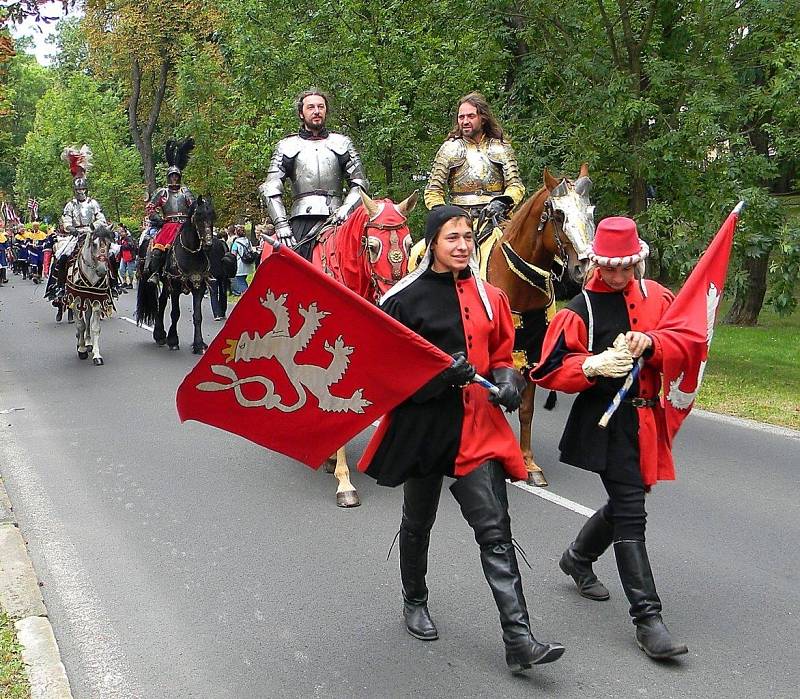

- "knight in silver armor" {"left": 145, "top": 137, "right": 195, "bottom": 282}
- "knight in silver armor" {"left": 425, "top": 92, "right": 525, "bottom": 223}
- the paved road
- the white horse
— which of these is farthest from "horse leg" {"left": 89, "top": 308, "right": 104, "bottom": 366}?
"knight in silver armor" {"left": 425, "top": 92, "right": 525, "bottom": 223}

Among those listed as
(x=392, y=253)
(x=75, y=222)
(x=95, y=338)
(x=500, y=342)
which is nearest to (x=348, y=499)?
(x=392, y=253)

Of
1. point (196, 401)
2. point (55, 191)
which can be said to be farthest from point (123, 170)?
point (196, 401)

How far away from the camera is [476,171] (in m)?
8.90

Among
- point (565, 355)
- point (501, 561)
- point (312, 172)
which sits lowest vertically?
point (501, 561)

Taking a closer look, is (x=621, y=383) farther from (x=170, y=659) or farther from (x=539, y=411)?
(x=539, y=411)

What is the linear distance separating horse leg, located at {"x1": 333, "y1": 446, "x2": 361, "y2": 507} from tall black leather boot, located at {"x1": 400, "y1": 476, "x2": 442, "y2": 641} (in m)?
2.17

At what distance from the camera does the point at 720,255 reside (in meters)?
5.28

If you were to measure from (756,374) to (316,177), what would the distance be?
6.98 metres

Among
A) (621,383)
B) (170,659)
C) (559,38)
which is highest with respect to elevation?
(559,38)

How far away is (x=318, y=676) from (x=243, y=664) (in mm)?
387

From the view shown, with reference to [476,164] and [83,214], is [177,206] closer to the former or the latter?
[83,214]

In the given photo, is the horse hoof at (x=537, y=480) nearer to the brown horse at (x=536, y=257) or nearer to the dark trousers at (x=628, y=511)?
the brown horse at (x=536, y=257)

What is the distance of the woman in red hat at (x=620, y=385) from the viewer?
181 inches

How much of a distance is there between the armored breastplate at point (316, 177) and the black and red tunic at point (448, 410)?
4805 mm
